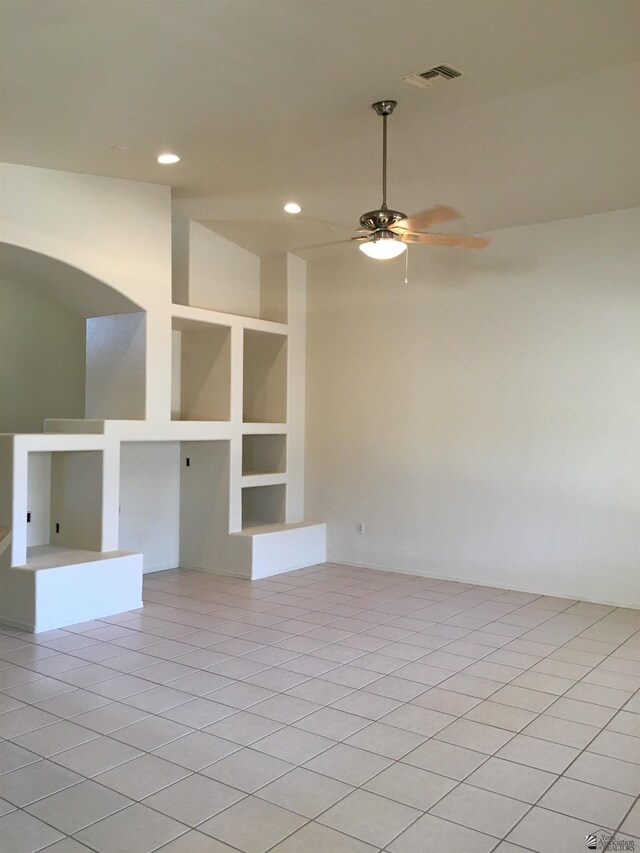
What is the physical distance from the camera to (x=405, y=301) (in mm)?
7215

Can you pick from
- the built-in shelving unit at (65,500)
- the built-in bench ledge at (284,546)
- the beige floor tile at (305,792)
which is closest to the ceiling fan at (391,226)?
the beige floor tile at (305,792)

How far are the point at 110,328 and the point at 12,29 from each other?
11.0 feet

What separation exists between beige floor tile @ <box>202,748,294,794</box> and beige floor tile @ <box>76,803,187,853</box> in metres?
0.36

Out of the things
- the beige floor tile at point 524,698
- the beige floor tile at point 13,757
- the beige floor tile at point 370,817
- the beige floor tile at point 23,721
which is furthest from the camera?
the beige floor tile at point 524,698

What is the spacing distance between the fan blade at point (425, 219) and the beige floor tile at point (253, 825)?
3062mm

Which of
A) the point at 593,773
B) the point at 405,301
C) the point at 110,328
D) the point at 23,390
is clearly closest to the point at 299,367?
the point at 405,301

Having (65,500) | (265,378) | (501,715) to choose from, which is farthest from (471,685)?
(265,378)

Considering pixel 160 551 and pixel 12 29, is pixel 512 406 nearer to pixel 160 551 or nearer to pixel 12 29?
pixel 160 551

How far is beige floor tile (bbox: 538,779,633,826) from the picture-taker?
9.12ft

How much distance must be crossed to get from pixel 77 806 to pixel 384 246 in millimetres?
3218

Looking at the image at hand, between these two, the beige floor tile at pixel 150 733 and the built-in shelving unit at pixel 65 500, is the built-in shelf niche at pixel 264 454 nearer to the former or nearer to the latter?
the built-in shelving unit at pixel 65 500

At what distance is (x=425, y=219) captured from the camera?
169 inches

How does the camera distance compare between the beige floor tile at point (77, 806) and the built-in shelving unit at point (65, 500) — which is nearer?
the beige floor tile at point (77, 806)

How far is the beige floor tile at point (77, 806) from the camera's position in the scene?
2.71m
